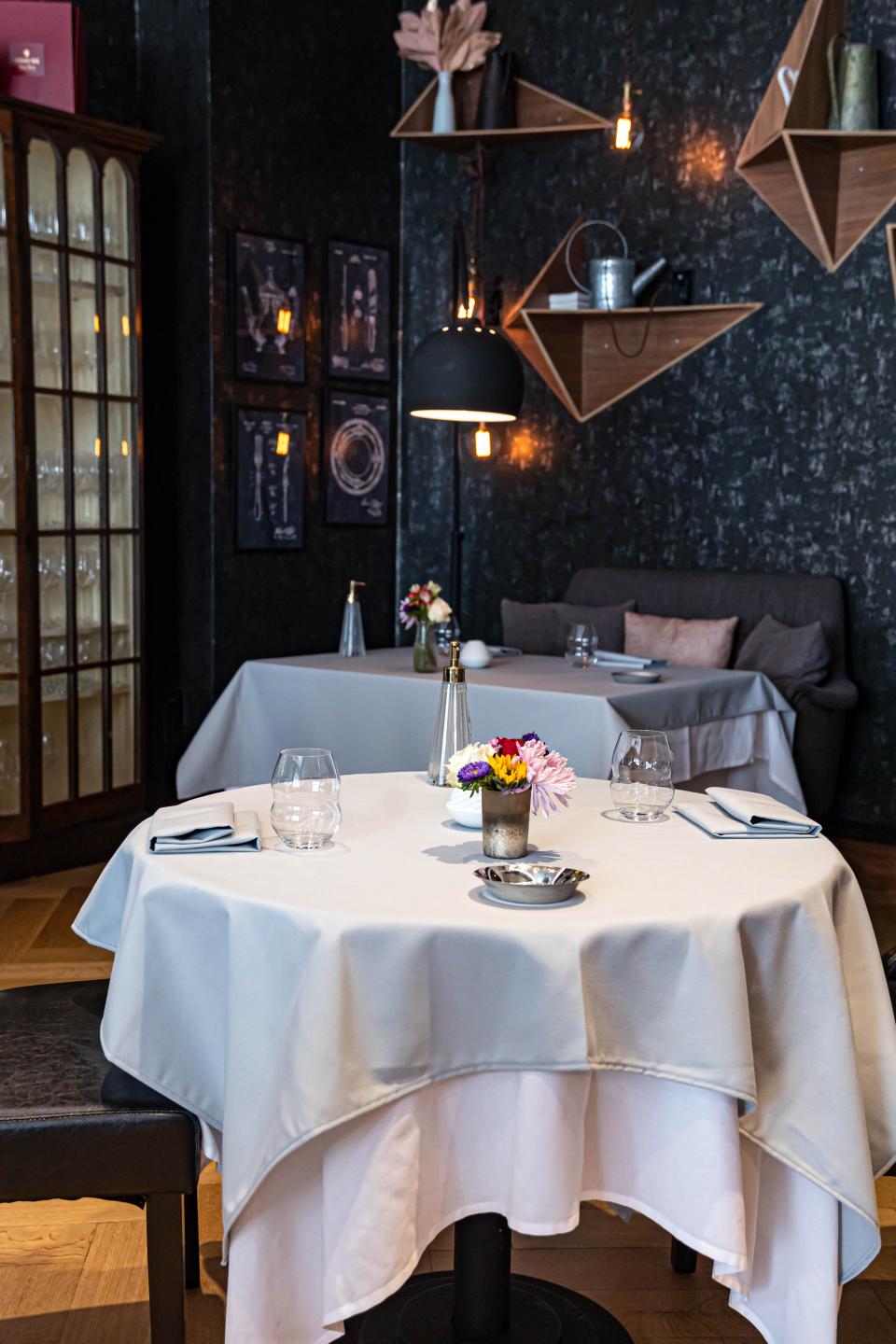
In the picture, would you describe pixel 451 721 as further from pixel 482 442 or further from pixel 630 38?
pixel 630 38

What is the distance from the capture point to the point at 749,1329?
199 cm

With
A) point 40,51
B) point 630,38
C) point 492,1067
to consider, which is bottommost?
point 492,1067

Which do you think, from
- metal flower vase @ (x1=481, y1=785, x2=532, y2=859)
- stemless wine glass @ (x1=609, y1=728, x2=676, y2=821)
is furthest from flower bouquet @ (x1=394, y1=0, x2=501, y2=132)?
metal flower vase @ (x1=481, y1=785, x2=532, y2=859)

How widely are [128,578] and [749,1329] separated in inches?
148

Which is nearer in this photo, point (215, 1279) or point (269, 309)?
point (215, 1279)

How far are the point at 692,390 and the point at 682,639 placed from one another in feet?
3.78

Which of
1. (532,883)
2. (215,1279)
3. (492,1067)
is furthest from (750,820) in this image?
(215,1279)

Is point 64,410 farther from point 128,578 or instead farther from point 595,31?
point 595,31

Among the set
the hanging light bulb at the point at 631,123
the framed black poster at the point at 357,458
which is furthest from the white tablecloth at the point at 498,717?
the hanging light bulb at the point at 631,123

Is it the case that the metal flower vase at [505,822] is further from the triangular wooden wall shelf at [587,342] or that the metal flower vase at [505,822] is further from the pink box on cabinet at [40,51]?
the triangular wooden wall shelf at [587,342]

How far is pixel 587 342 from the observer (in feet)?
19.1

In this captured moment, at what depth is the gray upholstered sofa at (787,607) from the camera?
4.71m

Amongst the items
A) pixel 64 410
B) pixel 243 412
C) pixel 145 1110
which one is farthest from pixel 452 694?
pixel 243 412

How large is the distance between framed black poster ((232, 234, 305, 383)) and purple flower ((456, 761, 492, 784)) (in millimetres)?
3889
